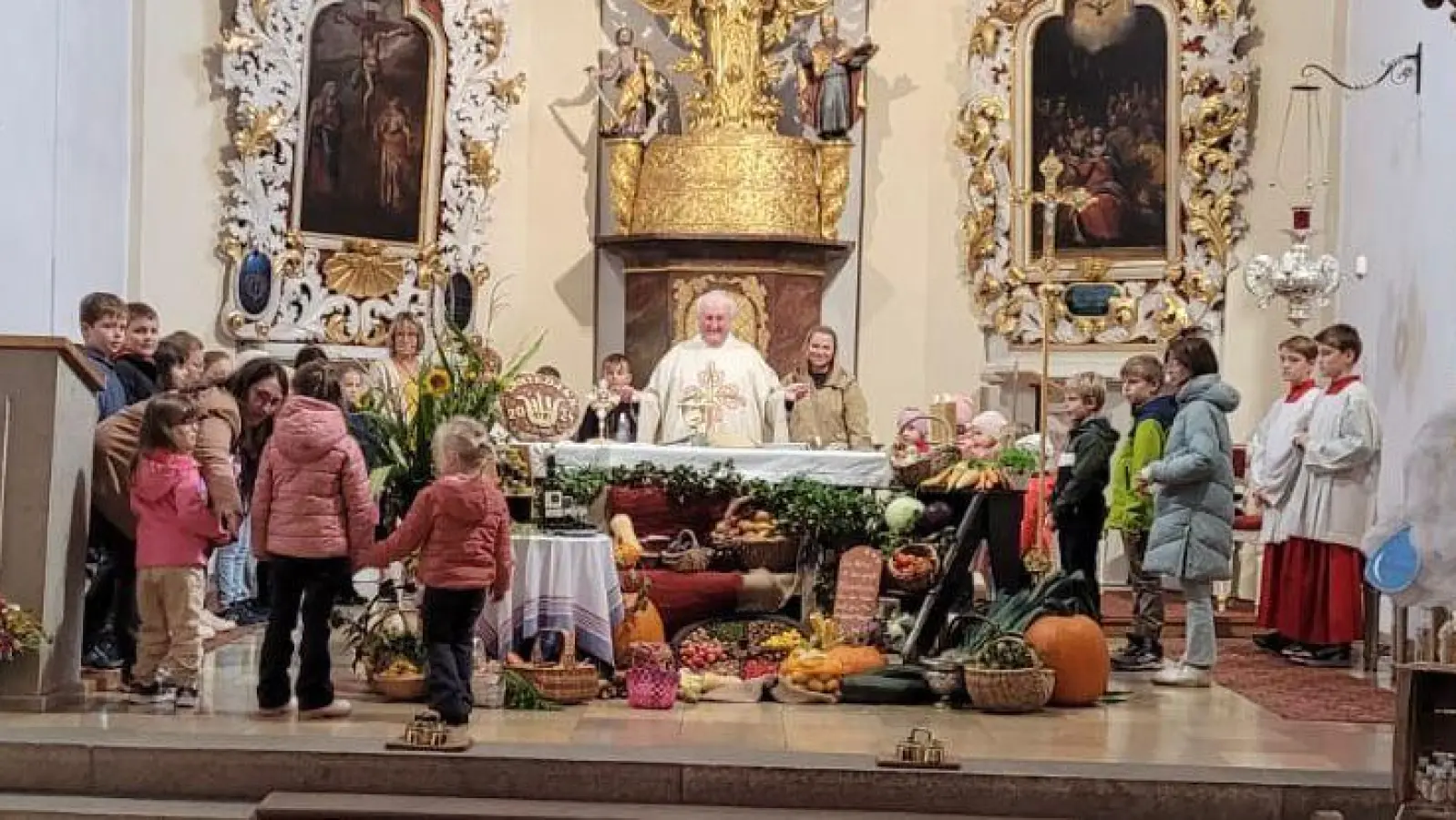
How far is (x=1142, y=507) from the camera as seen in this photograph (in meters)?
10.6

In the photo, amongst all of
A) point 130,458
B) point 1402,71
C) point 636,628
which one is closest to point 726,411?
point 636,628

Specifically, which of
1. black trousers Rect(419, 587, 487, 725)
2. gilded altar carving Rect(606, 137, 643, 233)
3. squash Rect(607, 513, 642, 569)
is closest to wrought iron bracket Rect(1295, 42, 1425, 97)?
gilded altar carving Rect(606, 137, 643, 233)

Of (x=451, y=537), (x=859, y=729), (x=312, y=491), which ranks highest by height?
(x=312, y=491)

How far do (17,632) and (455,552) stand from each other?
1.68 m

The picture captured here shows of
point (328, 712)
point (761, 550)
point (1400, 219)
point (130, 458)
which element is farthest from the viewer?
point (1400, 219)

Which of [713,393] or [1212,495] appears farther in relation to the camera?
[713,393]

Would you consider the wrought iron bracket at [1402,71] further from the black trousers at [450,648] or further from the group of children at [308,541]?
the black trousers at [450,648]

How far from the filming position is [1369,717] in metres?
8.59

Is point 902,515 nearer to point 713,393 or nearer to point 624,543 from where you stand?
point 624,543

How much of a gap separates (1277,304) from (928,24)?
351 centimetres

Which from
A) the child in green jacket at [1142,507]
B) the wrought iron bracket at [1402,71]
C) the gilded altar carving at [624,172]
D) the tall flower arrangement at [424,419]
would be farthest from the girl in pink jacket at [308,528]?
the wrought iron bracket at [1402,71]

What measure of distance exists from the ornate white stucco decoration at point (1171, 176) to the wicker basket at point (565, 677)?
6861 mm

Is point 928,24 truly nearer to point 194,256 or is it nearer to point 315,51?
point 315,51

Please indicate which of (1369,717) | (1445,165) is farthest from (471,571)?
(1445,165)
